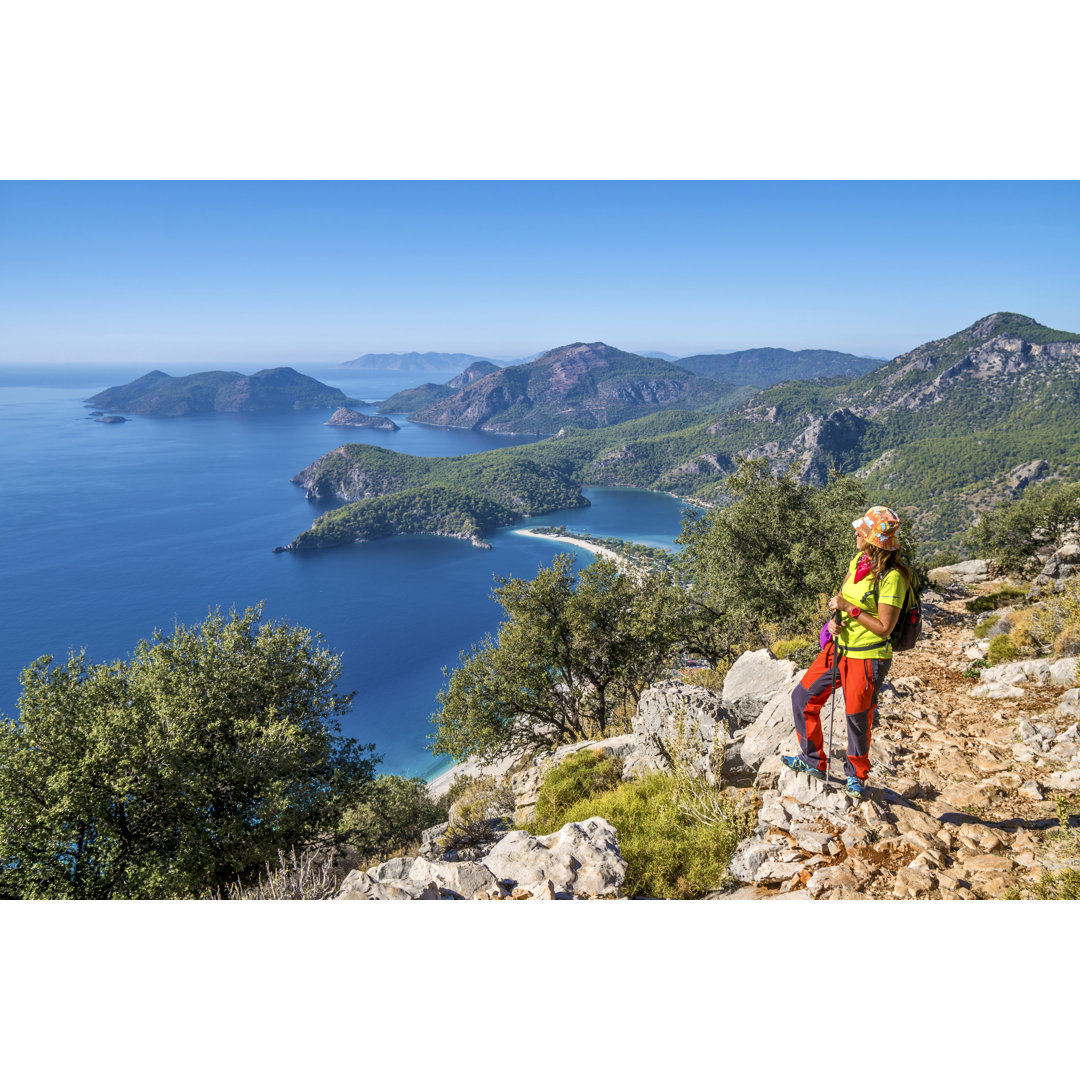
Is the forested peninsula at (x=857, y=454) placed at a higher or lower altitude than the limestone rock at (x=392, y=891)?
higher

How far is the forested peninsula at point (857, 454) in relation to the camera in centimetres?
9700

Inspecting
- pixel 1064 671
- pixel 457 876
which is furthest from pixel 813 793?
pixel 1064 671

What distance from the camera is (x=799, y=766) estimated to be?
14.1ft

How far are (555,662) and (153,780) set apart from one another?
793 centimetres

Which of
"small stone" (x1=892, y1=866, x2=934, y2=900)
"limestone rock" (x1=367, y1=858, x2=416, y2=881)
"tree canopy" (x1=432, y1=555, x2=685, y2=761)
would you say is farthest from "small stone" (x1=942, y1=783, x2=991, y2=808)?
"tree canopy" (x1=432, y1=555, x2=685, y2=761)

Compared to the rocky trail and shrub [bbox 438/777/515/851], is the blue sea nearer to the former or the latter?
shrub [bbox 438/777/515/851]

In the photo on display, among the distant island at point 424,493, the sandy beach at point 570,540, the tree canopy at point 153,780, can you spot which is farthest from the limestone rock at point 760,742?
the distant island at point 424,493

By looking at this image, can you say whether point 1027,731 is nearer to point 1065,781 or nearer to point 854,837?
point 1065,781

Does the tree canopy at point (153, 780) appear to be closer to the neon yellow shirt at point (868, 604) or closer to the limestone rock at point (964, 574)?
the neon yellow shirt at point (868, 604)

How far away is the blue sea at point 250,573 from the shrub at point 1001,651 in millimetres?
50371

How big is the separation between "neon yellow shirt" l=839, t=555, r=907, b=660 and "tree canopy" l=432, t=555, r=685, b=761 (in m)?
8.85

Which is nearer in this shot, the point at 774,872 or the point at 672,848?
the point at 774,872

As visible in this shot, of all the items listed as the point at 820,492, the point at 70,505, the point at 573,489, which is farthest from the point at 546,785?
the point at 70,505

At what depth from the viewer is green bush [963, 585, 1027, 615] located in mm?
13152
